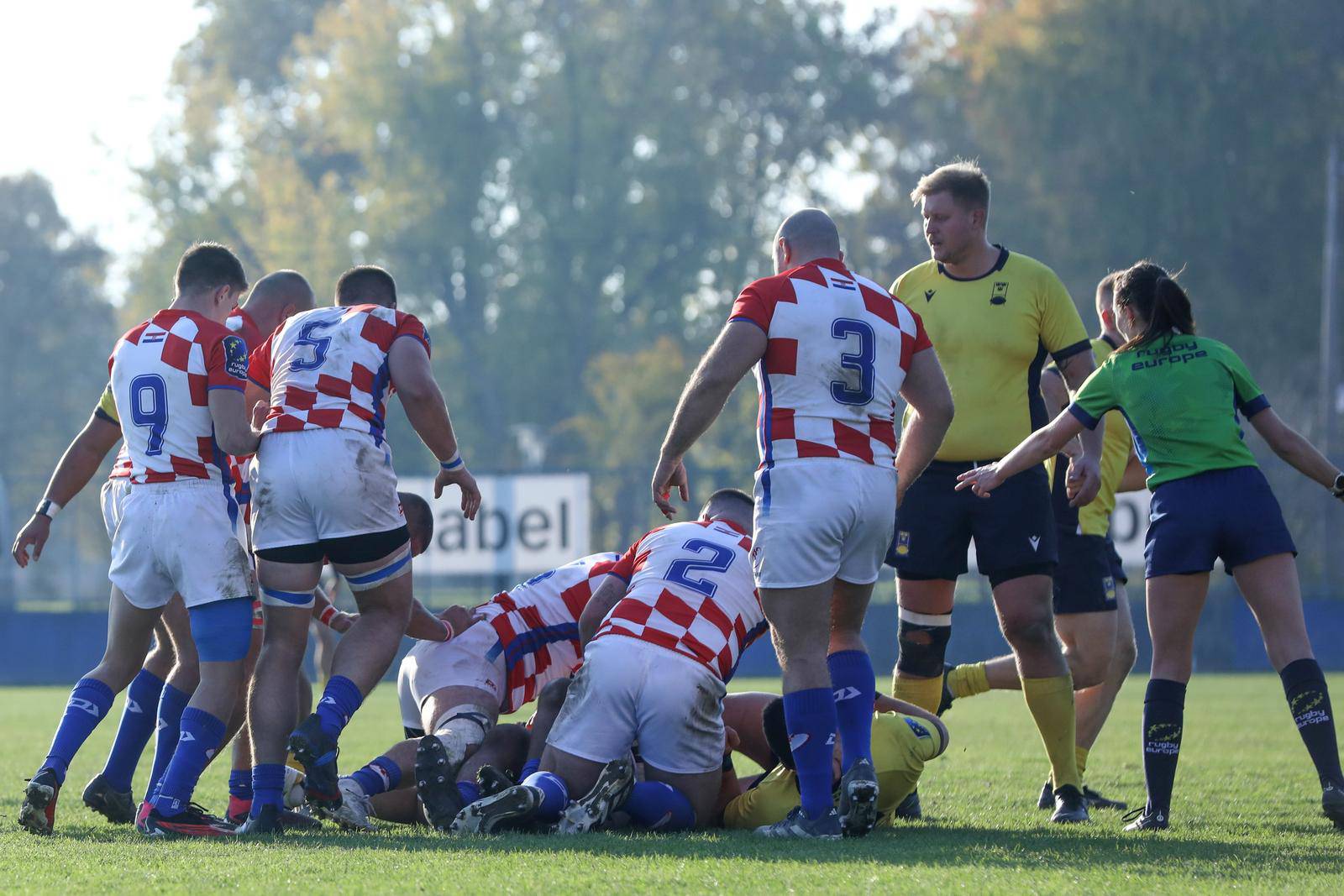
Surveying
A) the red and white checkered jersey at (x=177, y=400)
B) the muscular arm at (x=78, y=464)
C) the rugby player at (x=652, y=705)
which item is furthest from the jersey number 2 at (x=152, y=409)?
the rugby player at (x=652, y=705)

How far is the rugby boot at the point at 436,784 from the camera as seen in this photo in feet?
19.3

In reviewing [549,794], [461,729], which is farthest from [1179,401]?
[461,729]

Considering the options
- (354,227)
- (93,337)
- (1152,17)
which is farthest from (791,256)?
(93,337)

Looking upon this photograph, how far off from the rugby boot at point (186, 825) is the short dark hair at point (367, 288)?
2.03 meters

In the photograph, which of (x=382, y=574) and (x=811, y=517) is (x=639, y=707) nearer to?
(x=811, y=517)

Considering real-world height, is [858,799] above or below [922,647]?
below

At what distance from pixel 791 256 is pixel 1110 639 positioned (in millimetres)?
2715

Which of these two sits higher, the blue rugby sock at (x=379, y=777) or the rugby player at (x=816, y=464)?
the rugby player at (x=816, y=464)

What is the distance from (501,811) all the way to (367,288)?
217 centimetres

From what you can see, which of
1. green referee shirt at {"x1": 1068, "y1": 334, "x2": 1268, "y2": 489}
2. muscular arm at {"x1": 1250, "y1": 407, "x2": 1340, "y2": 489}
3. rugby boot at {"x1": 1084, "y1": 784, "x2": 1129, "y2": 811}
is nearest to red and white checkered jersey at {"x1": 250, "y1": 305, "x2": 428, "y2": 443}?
green referee shirt at {"x1": 1068, "y1": 334, "x2": 1268, "y2": 489}

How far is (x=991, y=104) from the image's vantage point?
1443 inches

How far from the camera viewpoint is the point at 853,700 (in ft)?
19.2

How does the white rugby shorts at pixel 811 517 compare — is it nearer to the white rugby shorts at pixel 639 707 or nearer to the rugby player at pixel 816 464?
the rugby player at pixel 816 464

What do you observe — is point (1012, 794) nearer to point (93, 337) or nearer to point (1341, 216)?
point (1341, 216)
